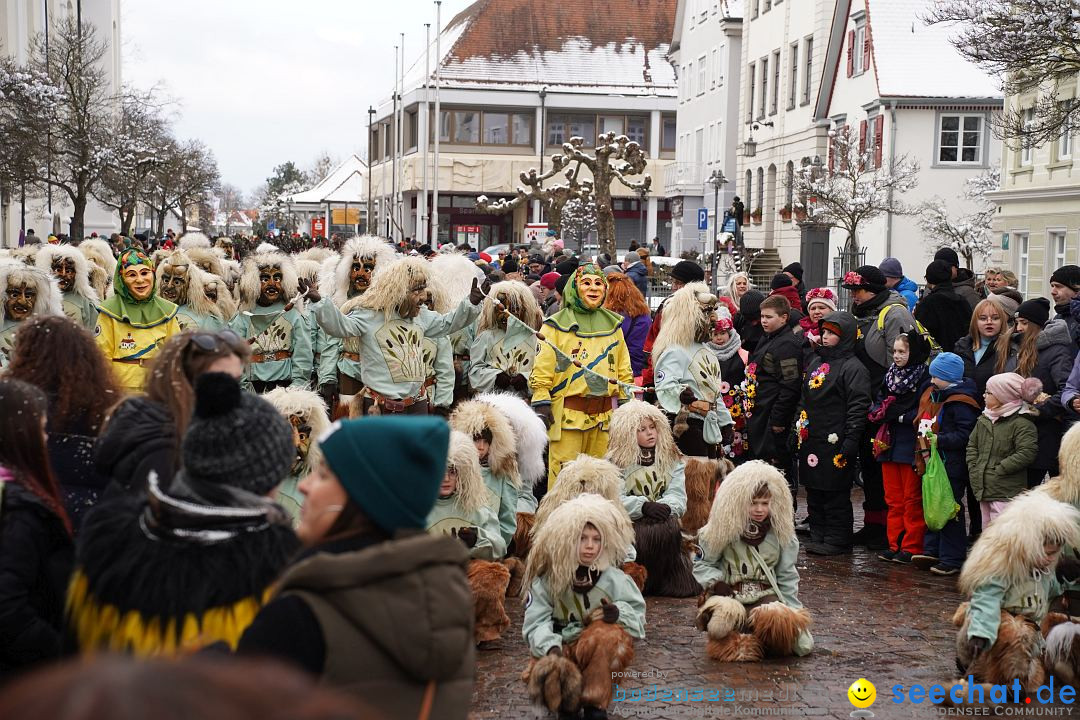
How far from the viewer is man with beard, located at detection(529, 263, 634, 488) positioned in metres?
9.59

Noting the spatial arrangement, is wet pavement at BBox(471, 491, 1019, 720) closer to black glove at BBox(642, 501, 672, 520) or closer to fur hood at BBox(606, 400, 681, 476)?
black glove at BBox(642, 501, 672, 520)

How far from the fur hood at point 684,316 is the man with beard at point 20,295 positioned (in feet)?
14.8

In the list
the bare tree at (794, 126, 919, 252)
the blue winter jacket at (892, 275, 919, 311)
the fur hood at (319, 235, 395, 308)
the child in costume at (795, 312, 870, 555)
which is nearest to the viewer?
the child in costume at (795, 312, 870, 555)

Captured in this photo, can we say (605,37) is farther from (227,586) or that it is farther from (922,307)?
(227,586)

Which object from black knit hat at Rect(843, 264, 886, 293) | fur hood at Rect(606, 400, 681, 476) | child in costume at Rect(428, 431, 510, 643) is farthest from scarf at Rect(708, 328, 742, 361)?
child in costume at Rect(428, 431, 510, 643)

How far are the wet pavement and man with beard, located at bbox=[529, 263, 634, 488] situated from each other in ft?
5.39

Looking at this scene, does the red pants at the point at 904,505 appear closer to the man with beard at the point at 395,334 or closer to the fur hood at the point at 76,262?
the man with beard at the point at 395,334

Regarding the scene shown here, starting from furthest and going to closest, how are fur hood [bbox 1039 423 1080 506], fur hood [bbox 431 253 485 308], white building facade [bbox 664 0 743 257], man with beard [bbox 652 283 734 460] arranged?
1. white building facade [bbox 664 0 743 257]
2. fur hood [bbox 431 253 485 308]
3. man with beard [bbox 652 283 734 460]
4. fur hood [bbox 1039 423 1080 506]

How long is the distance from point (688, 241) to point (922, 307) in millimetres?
46280

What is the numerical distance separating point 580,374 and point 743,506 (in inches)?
108

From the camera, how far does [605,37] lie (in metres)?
71.3

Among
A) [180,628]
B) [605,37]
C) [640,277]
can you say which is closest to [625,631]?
[180,628]

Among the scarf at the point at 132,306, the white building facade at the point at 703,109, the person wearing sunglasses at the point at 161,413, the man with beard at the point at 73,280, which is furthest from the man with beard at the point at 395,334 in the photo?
the white building facade at the point at 703,109

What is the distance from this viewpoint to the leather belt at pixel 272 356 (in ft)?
36.1
